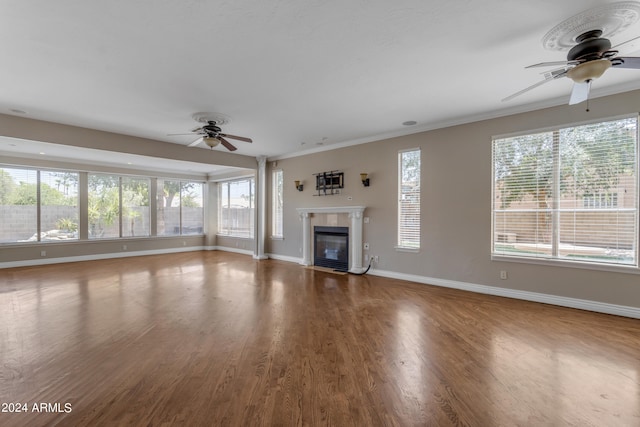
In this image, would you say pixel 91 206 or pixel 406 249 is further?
pixel 91 206

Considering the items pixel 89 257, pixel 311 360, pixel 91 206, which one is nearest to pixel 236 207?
pixel 91 206

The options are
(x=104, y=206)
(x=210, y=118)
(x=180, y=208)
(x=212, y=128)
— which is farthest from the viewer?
(x=180, y=208)

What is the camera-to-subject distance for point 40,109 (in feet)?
14.5

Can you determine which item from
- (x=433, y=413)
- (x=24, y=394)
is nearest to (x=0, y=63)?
(x=24, y=394)

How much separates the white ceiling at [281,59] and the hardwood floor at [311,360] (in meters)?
2.89

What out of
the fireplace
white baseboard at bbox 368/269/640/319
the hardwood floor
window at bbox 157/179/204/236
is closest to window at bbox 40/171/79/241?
window at bbox 157/179/204/236

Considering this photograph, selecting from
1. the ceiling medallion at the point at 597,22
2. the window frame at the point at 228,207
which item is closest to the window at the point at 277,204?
the window frame at the point at 228,207

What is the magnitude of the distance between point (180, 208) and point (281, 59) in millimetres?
8579

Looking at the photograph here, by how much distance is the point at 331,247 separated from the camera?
685 cm

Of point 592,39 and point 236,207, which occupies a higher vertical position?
point 592,39

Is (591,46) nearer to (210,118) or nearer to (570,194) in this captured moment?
(570,194)

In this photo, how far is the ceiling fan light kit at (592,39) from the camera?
2309 millimetres

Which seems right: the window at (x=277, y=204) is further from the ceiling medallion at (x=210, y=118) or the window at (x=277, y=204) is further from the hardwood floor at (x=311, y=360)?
the hardwood floor at (x=311, y=360)

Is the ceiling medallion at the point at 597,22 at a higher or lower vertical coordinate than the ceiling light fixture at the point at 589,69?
higher
